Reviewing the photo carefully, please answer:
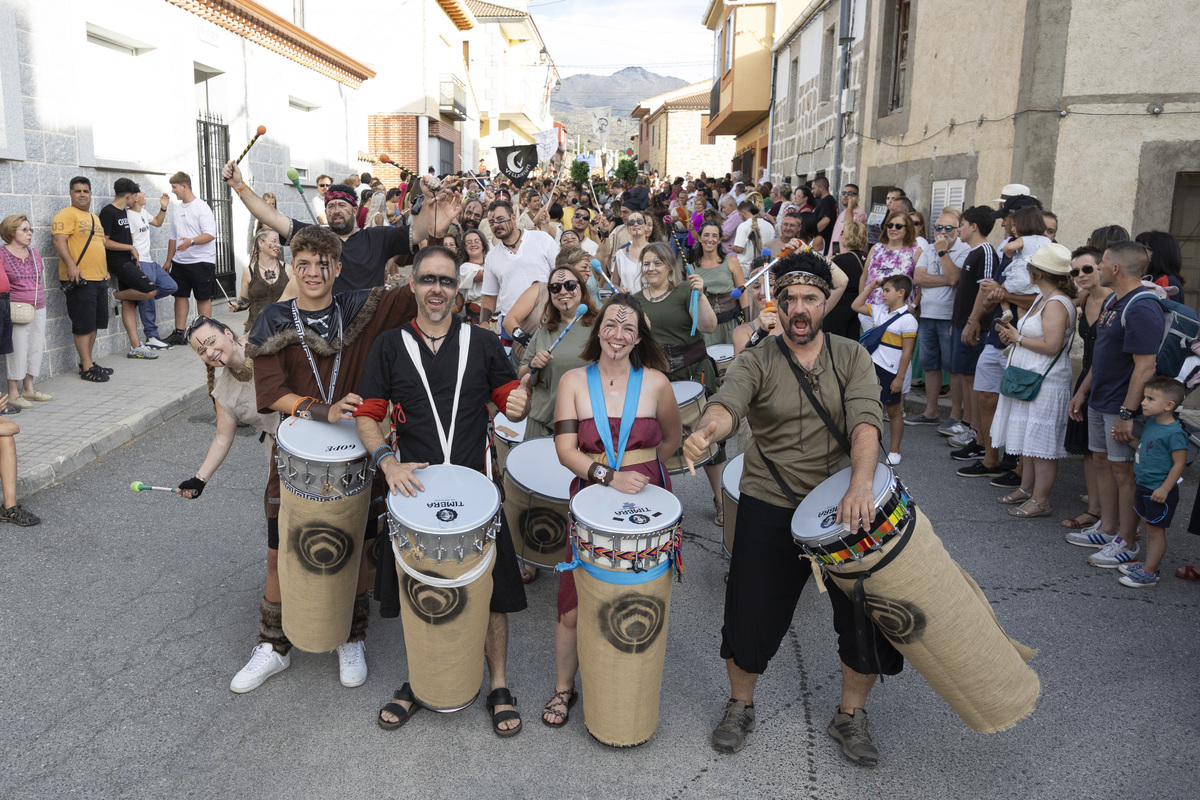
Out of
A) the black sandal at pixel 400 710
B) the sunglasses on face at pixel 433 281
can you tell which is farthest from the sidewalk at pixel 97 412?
the sunglasses on face at pixel 433 281

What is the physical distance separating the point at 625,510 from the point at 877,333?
162 inches

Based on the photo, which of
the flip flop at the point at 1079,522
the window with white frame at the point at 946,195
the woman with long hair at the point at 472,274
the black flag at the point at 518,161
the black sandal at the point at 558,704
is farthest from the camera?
the black flag at the point at 518,161

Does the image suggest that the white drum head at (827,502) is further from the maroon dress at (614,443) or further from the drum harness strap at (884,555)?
the maroon dress at (614,443)

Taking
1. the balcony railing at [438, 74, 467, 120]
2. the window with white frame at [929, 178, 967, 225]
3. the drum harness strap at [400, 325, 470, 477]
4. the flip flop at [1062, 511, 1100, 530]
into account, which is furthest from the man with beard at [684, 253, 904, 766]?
the balcony railing at [438, 74, 467, 120]

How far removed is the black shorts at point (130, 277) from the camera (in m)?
9.43

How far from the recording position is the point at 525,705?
3.77 meters

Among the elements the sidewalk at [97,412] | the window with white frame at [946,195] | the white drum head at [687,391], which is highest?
the window with white frame at [946,195]

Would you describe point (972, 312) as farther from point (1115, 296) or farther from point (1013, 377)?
point (1115, 296)

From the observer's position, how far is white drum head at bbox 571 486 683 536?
316 centimetres

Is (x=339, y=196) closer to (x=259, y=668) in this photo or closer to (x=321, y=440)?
(x=321, y=440)

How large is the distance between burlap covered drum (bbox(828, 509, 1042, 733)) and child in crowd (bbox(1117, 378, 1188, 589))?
2181 mm

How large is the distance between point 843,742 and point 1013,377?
3.52 meters

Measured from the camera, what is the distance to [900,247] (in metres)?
7.77

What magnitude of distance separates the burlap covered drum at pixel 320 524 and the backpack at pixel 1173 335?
13.9ft
